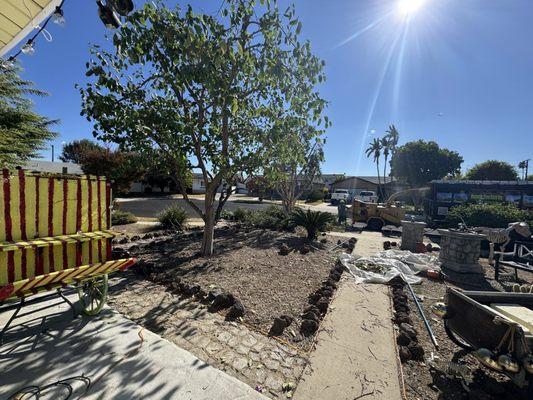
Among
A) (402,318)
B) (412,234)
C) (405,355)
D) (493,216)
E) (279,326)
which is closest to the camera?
(405,355)

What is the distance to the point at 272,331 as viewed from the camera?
320 cm

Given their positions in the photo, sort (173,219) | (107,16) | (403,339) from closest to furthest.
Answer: (403,339), (107,16), (173,219)

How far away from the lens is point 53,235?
289 cm

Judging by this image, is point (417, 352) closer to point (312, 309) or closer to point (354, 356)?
point (354, 356)

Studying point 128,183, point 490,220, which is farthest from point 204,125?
point 128,183

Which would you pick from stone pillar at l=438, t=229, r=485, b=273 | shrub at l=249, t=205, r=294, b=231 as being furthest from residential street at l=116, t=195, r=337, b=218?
stone pillar at l=438, t=229, r=485, b=273

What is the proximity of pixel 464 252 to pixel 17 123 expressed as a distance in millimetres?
15172

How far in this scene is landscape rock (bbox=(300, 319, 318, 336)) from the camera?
324cm

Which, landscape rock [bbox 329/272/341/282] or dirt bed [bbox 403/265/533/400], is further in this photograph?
landscape rock [bbox 329/272/341/282]

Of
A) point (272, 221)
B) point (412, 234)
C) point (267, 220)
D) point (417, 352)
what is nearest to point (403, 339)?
point (417, 352)

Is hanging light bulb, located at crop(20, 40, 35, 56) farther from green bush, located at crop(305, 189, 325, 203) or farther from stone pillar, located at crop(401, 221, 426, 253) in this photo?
green bush, located at crop(305, 189, 325, 203)

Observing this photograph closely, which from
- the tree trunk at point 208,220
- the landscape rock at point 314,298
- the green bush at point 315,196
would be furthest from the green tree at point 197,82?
the green bush at point 315,196

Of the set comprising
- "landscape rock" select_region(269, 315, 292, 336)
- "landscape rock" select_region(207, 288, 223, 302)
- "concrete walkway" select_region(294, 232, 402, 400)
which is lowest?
"concrete walkway" select_region(294, 232, 402, 400)

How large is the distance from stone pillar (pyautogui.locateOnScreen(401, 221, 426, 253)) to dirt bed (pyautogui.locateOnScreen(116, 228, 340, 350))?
9.07ft
